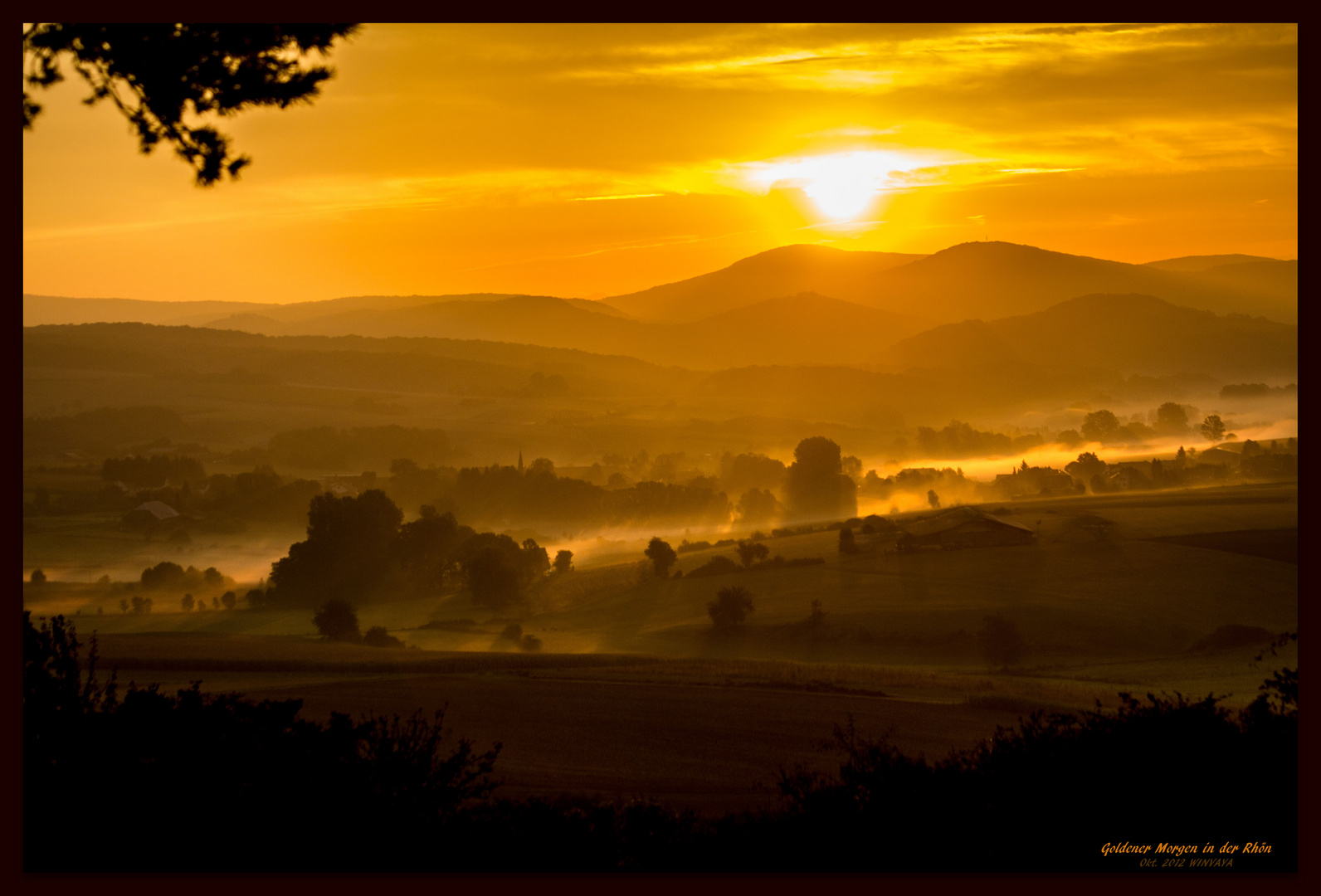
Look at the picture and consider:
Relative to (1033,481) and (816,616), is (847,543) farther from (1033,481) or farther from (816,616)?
(1033,481)

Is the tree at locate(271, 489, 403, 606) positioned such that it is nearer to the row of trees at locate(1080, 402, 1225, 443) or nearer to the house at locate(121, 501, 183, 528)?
the house at locate(121, 501, 183, 528)

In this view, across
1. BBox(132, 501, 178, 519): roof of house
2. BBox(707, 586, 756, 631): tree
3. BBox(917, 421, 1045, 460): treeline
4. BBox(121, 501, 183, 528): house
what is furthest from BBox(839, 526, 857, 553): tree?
BBox(132, 501, 178, 519): roof of house

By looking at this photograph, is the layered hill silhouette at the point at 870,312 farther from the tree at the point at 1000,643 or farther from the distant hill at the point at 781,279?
the tree at the point at 1000,643

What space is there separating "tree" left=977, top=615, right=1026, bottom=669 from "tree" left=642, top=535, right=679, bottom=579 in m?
13.8

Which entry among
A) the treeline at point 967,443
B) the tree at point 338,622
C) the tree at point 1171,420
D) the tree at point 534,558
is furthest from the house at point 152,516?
the tree at point 1171,420

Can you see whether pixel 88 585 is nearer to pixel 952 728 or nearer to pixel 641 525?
pixel 641 525

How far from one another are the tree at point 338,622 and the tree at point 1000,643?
18130 millimetres

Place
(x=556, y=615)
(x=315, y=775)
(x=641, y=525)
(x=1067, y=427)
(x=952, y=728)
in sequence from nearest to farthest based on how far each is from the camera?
(x=315, y=775)
(x=952, y=728)
(x=556, y=615)
(x=641, y=525)
(x=1067, y=427)

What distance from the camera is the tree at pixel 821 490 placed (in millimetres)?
43750

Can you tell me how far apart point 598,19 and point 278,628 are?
25.6 meters

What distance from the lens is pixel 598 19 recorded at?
31.7 ft

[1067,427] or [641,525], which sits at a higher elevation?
[1067,427]

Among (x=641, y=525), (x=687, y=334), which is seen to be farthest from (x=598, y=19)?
(x=687, y=334)

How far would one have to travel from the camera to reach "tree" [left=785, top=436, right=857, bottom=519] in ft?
144
